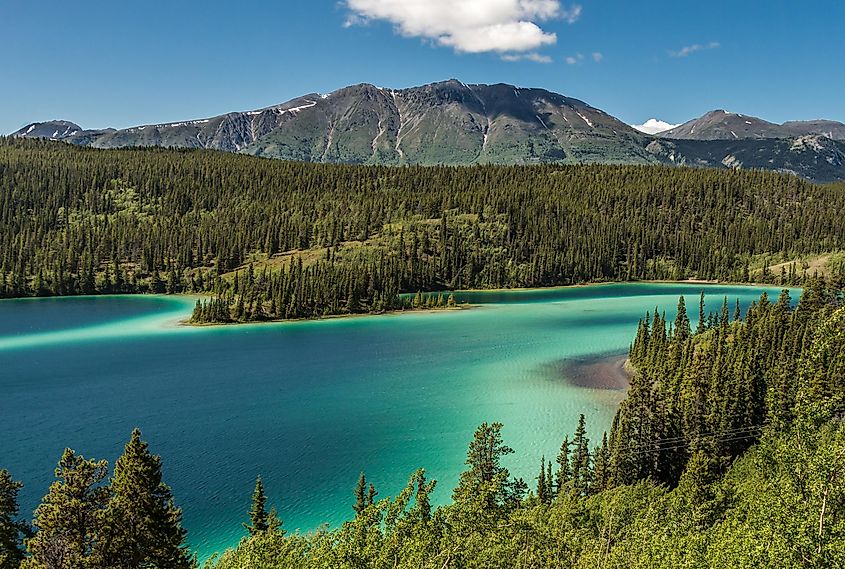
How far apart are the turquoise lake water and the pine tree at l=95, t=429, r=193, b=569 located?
12.3 metres

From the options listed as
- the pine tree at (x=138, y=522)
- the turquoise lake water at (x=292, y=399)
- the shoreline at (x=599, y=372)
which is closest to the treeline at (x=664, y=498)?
the pine tree at (x=138, y=522)

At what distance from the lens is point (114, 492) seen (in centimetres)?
2767

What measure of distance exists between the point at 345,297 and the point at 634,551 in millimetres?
139194

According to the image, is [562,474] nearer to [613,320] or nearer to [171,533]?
[171,533]

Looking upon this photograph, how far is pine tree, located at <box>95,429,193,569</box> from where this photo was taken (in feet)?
77.7

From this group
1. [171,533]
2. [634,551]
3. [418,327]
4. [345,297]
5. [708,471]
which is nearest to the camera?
[634,551]

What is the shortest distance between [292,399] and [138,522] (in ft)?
163

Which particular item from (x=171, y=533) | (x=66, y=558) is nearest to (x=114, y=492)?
(x=171, y=533)

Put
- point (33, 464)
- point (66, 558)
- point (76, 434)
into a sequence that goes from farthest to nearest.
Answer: point (76, 434) → point (33, 464) → point (66, 558)

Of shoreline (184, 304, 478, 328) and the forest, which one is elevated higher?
the forest

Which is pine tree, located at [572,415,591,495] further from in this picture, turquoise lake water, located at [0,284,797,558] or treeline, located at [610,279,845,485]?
turquoise lake water, located at [0,284,797,558]

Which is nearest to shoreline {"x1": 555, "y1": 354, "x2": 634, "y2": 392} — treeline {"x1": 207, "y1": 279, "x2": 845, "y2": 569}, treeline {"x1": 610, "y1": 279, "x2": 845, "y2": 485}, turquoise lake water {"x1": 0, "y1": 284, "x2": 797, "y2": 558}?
turquoise lake water {"x1": 0, "y1": 284, "x2": 797, "y2": 558}

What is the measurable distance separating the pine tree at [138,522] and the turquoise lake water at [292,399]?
12310 mm

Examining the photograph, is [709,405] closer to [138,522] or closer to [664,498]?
[664,498]
